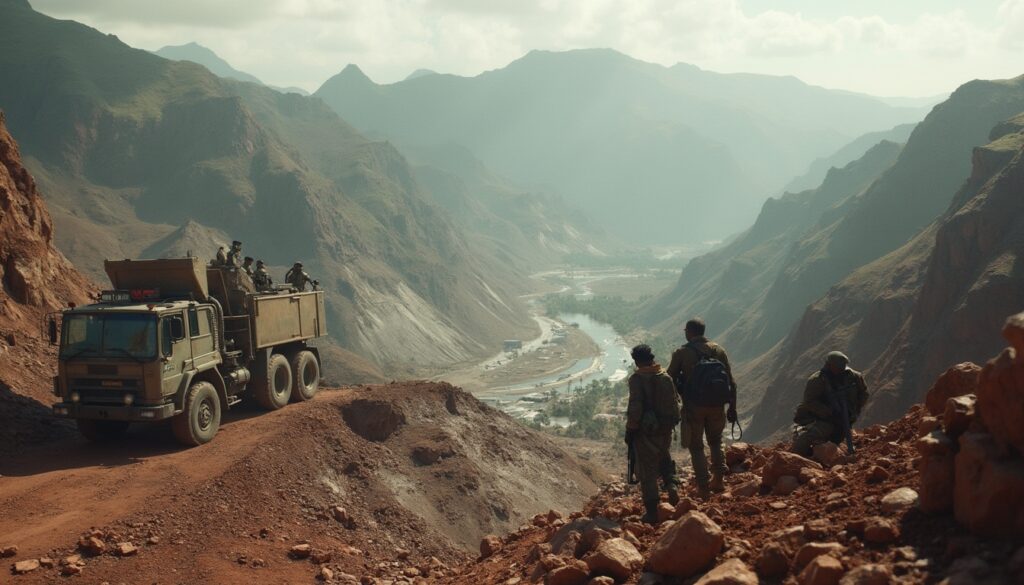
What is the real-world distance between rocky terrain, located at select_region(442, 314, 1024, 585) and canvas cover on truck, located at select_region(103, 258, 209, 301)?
8222mm

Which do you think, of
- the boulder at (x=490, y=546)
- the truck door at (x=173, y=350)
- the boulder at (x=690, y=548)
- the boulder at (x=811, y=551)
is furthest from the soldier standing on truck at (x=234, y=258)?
the boulder at (x=811, y=551)

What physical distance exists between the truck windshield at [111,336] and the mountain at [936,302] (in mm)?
30046

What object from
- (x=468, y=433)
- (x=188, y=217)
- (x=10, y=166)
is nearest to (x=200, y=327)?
(x=468, y=433)

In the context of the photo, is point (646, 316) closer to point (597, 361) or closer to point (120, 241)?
point (597, 361)

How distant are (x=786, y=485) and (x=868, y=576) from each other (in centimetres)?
319

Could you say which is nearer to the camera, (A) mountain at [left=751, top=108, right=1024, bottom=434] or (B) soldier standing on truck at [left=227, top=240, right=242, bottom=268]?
(B) soldier standing on truck at [left=227, top=240, right=242, bottom=268]

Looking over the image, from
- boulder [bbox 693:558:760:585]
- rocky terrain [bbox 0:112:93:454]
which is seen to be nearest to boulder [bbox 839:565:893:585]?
boulder [bbox 693:558:760:585]

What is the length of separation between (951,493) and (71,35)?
103m

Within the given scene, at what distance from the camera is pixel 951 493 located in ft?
17.3

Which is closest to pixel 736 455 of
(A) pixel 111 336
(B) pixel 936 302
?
(A) pixel 111 336

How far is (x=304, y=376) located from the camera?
17.5 meters

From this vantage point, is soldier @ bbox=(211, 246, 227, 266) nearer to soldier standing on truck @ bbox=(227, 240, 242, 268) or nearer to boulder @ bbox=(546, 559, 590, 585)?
soldier standing on truck @ bbox=(227, 240, 242, 268)

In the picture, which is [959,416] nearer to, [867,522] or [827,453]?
[867,522]

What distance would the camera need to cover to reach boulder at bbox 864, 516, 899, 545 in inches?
205
